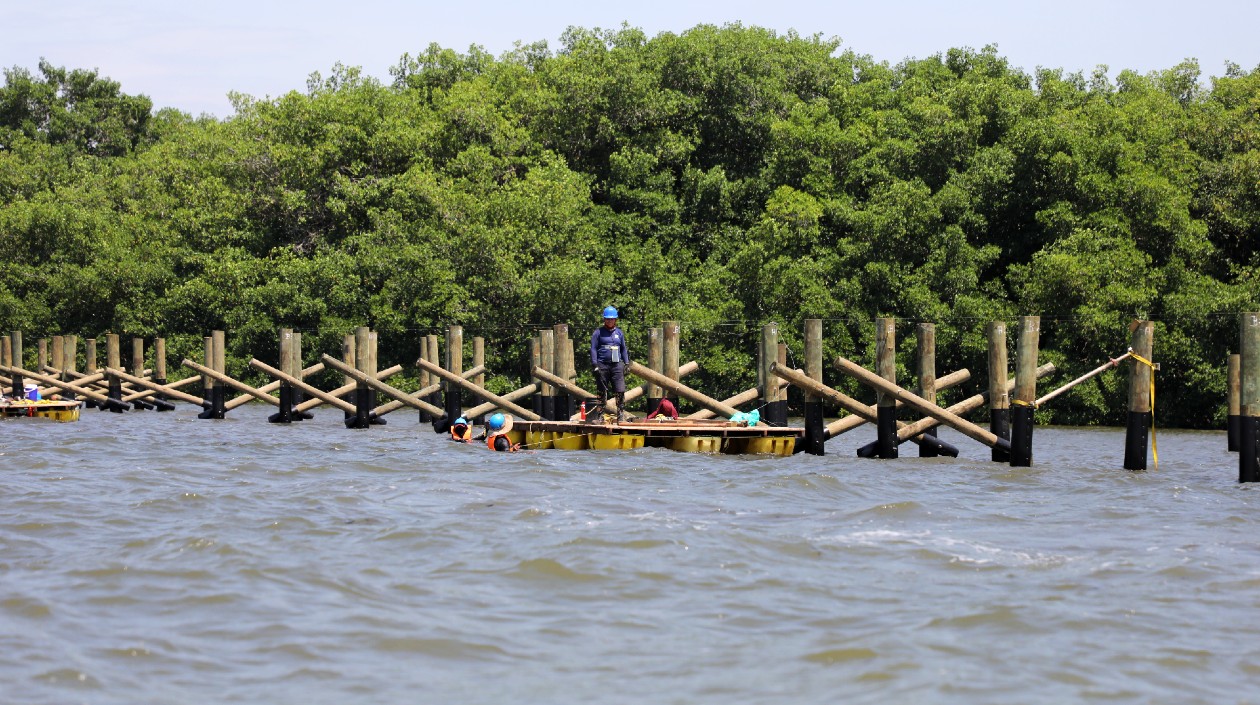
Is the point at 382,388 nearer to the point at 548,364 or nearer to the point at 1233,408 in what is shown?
the point at 548,364

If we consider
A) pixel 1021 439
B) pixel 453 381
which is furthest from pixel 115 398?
pixel 1021 439

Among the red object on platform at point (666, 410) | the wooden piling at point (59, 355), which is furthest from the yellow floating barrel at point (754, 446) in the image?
the wooden piling at point (59, 355)

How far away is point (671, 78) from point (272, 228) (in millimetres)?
15426

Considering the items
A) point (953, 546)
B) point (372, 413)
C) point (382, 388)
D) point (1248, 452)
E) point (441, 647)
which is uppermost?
point (382, 388)

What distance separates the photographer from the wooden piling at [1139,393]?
805 inches

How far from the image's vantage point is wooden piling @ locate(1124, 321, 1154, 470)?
20453mm

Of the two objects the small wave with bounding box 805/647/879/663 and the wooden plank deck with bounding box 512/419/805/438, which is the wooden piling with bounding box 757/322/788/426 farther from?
the small wave with bounding box 805/647/879/663

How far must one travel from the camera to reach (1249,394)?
18781 millimetres

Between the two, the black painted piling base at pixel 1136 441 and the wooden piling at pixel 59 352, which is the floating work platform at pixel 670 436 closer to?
the black painted piling base at pixel 1136 441

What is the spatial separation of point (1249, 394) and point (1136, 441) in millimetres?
2409

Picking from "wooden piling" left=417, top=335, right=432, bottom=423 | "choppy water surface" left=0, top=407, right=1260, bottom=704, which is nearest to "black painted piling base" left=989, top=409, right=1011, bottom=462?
"choppy water surface" left=0, top=407, right=1260, bottom=704

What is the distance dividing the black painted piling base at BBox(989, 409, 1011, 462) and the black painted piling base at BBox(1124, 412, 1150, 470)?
198 cm

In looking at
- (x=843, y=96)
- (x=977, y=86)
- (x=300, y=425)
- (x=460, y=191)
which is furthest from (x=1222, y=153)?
(x=300, y=425)

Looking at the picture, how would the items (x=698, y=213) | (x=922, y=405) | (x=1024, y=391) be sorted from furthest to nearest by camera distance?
1. (x=698, y=213)
2. (x=922, y=405)
3. (x=1024, y=391)
